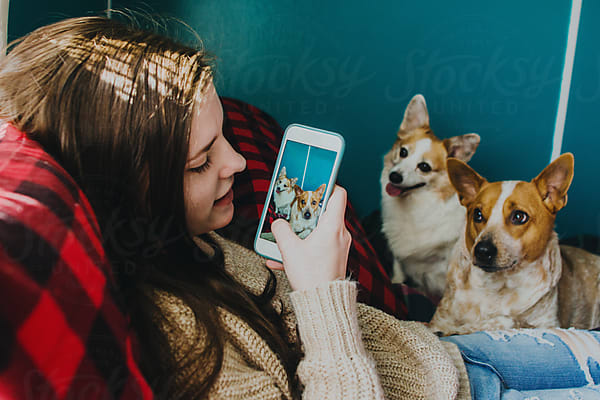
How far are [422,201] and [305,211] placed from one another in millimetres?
600

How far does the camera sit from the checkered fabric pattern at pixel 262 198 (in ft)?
3.50

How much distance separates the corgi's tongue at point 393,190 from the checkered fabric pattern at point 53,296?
0.93 metres

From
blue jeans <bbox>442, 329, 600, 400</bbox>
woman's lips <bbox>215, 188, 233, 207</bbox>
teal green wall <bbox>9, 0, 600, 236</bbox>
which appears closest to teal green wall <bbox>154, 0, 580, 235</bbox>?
teal green wall <bbox>9, 0, 600, 236</bbox>

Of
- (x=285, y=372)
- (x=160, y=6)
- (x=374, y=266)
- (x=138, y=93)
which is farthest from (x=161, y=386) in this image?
(x=160, y=6)

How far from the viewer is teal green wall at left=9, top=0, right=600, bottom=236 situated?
127 centimetres

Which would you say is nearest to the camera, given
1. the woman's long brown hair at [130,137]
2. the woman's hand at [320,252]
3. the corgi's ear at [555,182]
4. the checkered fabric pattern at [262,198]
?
the woman's long brown hair at [130,137]

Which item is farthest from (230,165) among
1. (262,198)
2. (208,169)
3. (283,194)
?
(262,198)

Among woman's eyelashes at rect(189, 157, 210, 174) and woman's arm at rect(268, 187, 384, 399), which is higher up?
woman's eyelashes at rect(189, 157, 210, 174)

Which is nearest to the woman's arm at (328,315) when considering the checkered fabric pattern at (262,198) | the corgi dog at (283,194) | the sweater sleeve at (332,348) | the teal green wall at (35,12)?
the sweater sleeve at (332,348)

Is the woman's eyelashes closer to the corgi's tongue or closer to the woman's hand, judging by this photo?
the woman's hand

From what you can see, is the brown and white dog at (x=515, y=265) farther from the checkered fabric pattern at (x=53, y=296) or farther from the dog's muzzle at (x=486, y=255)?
the checkered fabric pattern at (x=53, y=296)

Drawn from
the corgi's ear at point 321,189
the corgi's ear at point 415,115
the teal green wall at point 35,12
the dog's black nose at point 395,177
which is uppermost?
the teal green wall at point 35,12

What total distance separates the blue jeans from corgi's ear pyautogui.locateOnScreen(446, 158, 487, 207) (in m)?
0.32

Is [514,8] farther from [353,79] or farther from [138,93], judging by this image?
[138,93]
